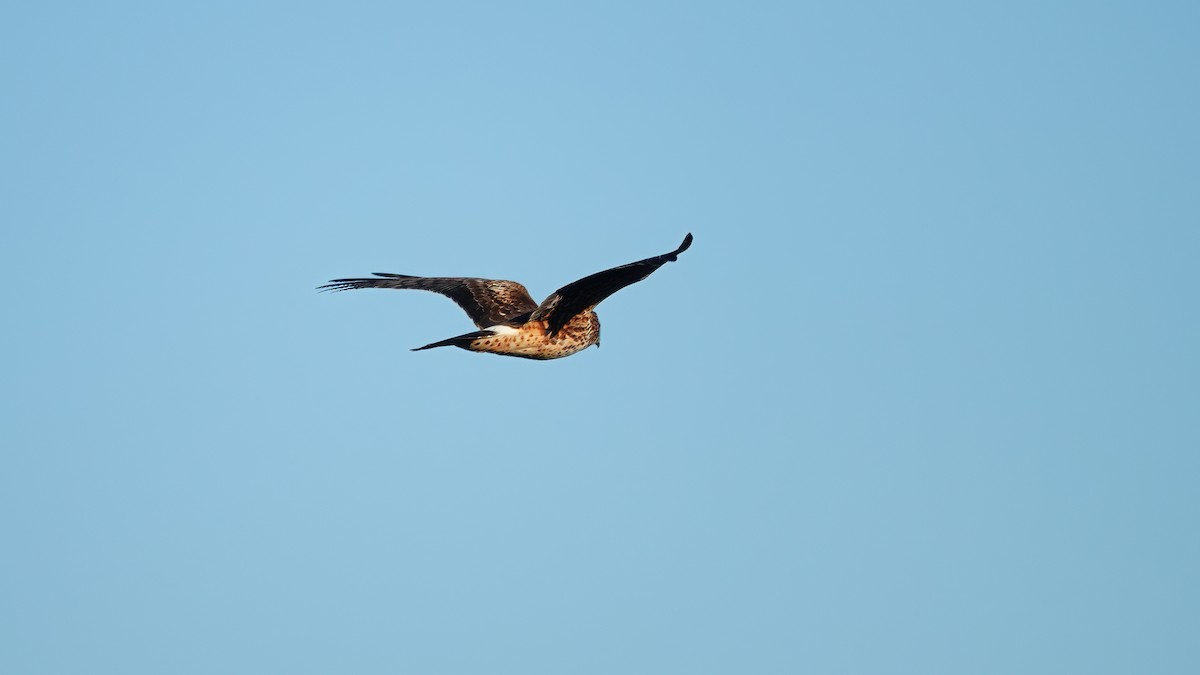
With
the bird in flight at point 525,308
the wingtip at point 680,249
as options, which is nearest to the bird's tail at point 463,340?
the bird in flight at point 525,308

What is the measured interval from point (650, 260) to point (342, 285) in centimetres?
500

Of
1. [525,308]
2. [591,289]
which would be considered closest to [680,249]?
[591,289]

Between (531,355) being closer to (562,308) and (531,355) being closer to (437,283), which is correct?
(562,308)

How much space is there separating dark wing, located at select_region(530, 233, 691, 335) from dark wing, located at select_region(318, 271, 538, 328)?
3.95 feet

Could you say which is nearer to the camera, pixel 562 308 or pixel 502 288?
pixel 562 308

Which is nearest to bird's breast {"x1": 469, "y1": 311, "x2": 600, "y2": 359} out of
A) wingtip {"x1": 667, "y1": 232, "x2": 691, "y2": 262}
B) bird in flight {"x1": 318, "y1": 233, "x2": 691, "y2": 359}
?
bird in flight {"x1": 318, "y1": 233, "x2": 691, "y2": 359}

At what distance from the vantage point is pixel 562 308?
17.7 metres

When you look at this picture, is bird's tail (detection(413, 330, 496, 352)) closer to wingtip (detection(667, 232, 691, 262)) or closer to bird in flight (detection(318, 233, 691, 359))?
bird in flight (detection(318, 233, 691, 359))

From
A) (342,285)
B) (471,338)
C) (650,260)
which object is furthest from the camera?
(342,285)

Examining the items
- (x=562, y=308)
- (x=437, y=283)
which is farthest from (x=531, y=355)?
(x=437, y=283)

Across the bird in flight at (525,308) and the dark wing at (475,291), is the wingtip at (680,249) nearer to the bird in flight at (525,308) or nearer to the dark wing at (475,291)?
the bird in flight at (525,308)

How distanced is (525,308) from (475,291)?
819mm

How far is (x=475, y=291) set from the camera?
64.8 ft

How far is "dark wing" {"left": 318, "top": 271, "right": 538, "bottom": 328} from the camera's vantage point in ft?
62.6
